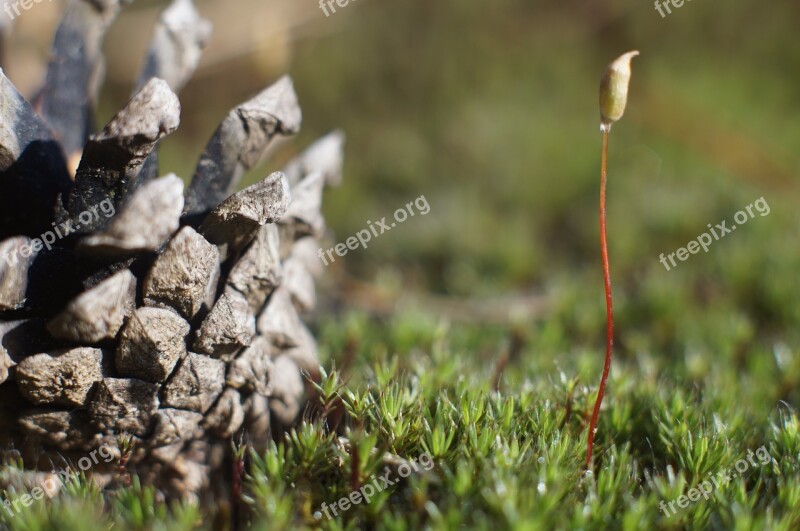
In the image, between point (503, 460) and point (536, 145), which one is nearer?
point (503, 460)

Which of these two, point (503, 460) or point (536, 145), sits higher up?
point (536, 145)

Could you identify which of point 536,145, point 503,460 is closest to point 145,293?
point 503,460

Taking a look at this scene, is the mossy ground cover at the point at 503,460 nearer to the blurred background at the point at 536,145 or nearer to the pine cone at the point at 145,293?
the pine cone at the point at 145,293

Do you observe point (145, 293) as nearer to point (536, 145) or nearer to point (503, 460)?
point (503, 460)

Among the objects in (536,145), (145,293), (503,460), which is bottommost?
(503,460)

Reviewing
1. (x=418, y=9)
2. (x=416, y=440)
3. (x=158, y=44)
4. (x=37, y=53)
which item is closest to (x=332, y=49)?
(x=418, y=9)

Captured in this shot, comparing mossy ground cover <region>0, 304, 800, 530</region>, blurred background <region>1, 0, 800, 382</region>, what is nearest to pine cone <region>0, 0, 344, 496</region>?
mossy ground cover <region>0, 304, 800, 530</region>

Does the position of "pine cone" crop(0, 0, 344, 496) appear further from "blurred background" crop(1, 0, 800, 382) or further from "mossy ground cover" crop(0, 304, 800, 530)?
"blurred background" crop(1, 0, 800, 382)
